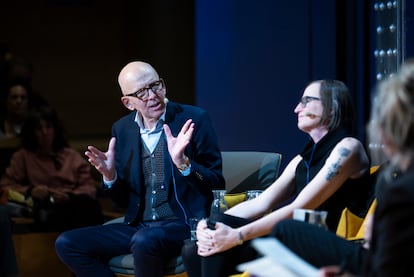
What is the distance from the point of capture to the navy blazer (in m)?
4.11

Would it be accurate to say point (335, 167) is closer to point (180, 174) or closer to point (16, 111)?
point (180, 174)

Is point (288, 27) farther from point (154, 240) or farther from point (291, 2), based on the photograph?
point (154, 240)

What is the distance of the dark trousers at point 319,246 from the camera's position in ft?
9.22

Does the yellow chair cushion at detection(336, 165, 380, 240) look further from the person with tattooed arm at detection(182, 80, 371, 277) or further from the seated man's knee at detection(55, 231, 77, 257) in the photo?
the seated man's knee at detection(55, 231, 77, 257)

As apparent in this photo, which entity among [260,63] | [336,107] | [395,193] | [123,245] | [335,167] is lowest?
[123,245]

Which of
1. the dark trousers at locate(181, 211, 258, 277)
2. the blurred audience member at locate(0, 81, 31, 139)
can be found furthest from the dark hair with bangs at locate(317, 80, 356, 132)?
the blurred audience member at locate(0, 81, 31, 139)

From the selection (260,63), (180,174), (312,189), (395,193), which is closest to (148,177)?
(180,174)

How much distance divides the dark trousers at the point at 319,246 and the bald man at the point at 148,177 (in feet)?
3.68

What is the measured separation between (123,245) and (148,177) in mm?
374

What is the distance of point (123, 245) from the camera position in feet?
13.5

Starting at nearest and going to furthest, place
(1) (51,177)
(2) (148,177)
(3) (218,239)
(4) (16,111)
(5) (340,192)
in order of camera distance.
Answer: (3) (218,239) < (5) (340,192) < (2) (148,177) < (1) (51,177) < (4) (16,111)

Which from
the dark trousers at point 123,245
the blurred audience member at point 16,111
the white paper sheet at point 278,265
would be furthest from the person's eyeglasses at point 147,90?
the blurred audience member at point 16,111

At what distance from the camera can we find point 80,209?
530 cm

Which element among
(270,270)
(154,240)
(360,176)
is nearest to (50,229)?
(154,240)
